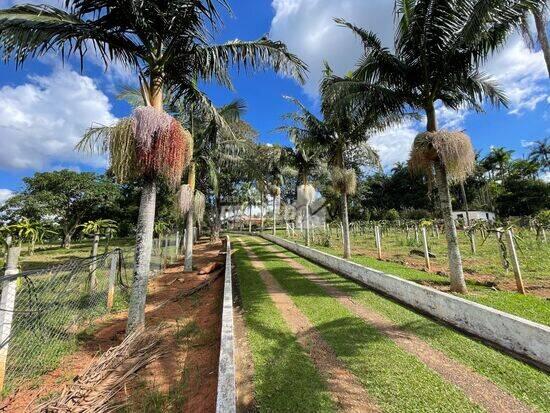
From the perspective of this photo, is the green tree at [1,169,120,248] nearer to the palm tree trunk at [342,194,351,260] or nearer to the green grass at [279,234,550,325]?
the palm tree trunk at [342,194,351,260]

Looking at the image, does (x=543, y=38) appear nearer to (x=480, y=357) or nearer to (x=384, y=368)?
(x=480, y=357)

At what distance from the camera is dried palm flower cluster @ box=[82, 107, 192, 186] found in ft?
16.6

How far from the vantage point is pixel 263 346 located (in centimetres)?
471

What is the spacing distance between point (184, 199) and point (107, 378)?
29.3 ft

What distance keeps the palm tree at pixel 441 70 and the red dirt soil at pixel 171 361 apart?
5.79m

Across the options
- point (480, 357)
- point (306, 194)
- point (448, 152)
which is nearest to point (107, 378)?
point (480, 357)

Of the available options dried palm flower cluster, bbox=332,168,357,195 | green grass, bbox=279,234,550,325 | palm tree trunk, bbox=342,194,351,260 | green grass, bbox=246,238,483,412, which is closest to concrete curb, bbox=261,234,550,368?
green grass, bbox=279,234,550,325

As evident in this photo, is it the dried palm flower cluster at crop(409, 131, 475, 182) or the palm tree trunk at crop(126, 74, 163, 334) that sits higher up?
the dried palm flower cluster at crop(409, 131, 475, 182)

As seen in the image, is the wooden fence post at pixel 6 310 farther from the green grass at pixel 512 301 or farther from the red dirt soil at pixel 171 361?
the green grass at pixel 512 301

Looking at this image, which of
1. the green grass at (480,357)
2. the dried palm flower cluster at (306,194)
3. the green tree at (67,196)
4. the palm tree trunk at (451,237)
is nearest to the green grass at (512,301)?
the palm tree trunk at (451,237)

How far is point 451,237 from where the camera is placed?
706 cm

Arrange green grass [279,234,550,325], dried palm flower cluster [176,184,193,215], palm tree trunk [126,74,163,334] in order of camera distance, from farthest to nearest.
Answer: dried palm flower cluster [176,184,193,215] → palm tree trunk [126,74,163,334] → green grass [279,234,550,325]

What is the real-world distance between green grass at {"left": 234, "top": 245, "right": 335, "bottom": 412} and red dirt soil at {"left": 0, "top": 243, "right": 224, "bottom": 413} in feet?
2.00

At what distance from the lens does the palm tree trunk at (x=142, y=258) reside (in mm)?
5352
